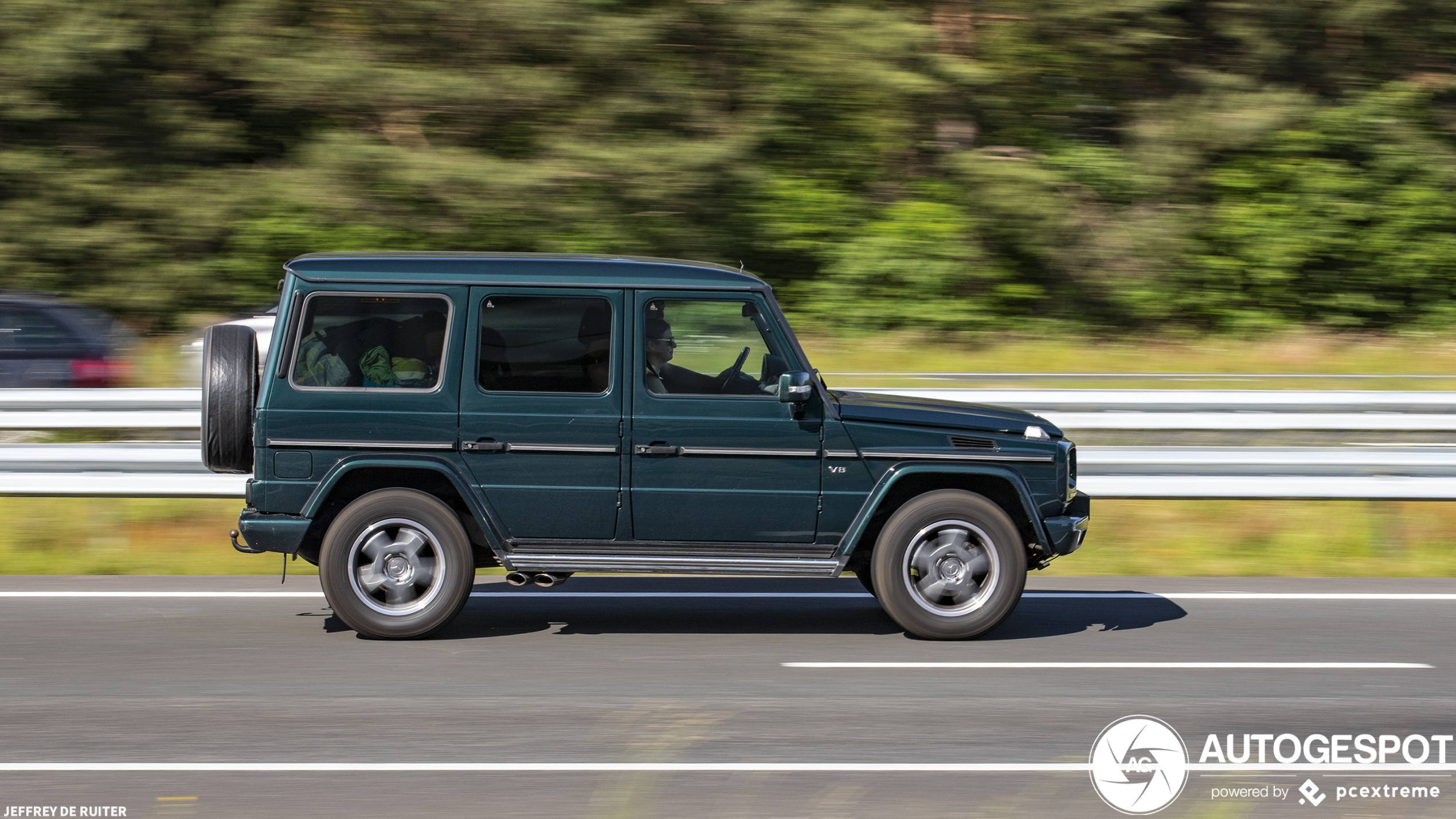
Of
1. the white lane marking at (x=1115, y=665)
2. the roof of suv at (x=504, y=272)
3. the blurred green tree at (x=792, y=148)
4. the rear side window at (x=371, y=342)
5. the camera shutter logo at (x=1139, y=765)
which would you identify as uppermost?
the blurred green tree at (x=792, y=148)

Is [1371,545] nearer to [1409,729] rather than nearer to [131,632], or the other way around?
[1409,729]

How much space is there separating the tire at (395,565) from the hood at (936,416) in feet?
6.98

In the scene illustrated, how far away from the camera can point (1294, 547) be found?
32.2 ft

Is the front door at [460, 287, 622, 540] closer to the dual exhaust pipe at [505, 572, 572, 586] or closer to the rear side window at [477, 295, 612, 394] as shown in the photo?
the rear side window at [477, 295, 612, 394]

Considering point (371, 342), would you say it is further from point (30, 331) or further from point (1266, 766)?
point (30, 331)

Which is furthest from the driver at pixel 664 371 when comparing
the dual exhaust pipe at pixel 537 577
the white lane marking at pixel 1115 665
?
the white lane marking at pixel 1115 665

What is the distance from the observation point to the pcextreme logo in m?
5.01

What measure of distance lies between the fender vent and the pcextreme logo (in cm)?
183

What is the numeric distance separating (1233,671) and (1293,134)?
44.8 ft

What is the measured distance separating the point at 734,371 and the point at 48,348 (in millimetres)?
9956

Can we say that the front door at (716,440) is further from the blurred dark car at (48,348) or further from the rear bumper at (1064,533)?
the blurred dark car at (48,348)

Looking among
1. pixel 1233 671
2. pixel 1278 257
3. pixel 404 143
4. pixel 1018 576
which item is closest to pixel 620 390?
pixel 1018 576

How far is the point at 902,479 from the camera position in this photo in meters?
7.32

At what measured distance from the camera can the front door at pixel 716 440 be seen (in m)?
7.21
